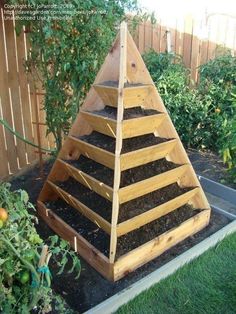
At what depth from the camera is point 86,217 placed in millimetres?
2779

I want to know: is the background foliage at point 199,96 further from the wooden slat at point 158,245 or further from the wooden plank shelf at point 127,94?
the wooden plank shelf at point 127,94

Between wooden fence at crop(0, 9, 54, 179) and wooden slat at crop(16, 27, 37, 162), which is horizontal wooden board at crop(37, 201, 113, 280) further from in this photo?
wooden slat at crop(16, 27, 37, 162)

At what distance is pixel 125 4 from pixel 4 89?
1584mm

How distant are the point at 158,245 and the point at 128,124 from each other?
1.00 metres

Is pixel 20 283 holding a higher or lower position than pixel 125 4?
lower

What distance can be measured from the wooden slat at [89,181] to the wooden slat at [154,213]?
0.23 metres

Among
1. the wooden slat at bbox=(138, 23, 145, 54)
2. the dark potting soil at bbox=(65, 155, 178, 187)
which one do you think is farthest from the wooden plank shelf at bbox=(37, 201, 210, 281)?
the wooden slat at bbox=(138, 23, 145, 54)

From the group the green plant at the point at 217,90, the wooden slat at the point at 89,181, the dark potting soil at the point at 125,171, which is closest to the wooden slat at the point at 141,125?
the dark potting soil at the point at 125,171

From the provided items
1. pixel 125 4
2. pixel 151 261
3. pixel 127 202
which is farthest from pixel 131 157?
pixel 125 4

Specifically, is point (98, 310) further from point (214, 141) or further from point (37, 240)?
point (214, 141)

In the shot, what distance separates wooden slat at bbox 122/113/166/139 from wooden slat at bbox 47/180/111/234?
0.63 metres

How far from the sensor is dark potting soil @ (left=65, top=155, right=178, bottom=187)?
2.51 meters

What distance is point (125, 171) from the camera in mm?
2576

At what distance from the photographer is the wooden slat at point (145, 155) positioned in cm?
234
